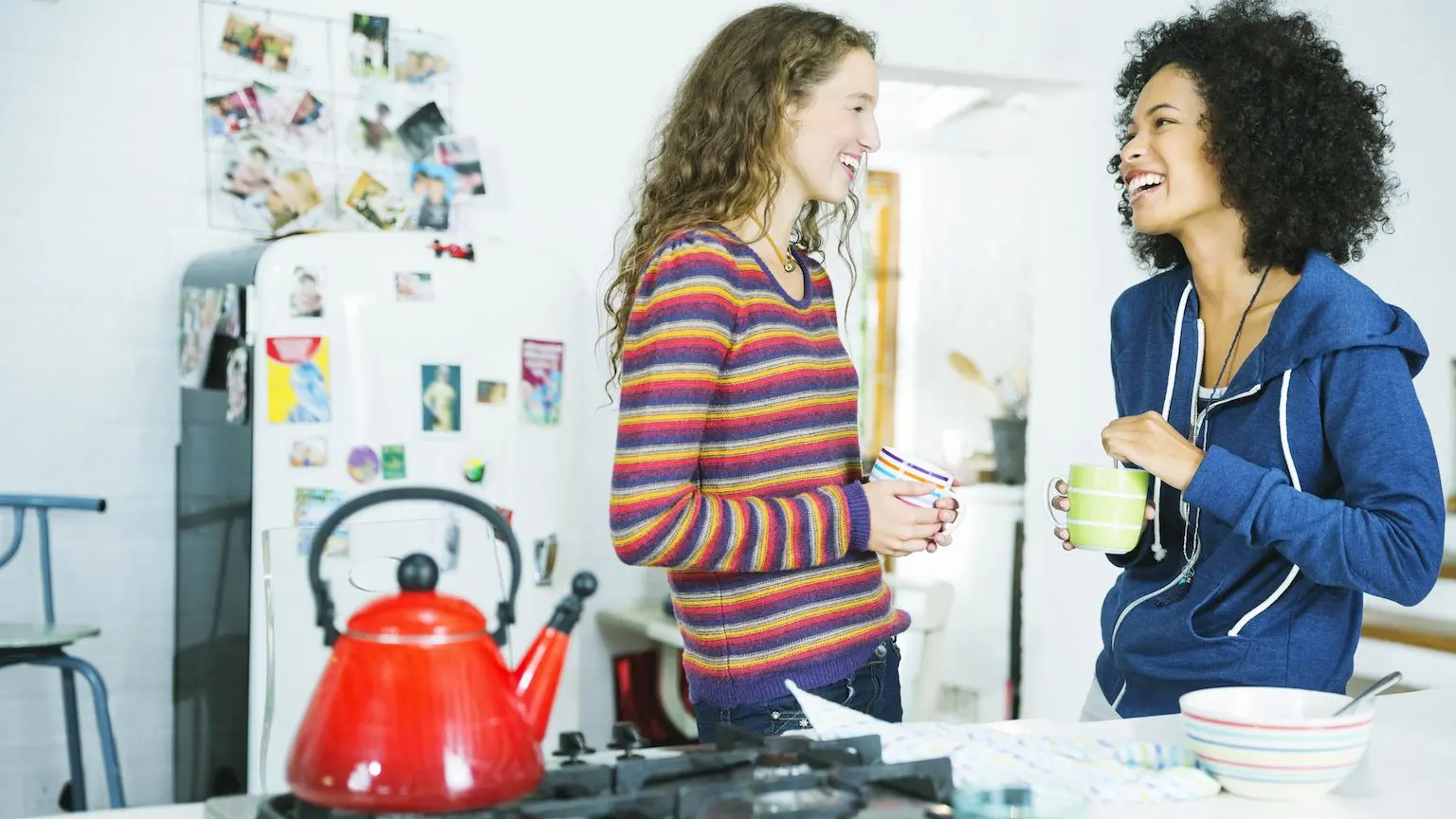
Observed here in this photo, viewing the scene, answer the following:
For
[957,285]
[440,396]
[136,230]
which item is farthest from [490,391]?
[957,285]

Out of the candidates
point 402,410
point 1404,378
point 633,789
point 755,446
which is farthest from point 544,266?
point 633,789

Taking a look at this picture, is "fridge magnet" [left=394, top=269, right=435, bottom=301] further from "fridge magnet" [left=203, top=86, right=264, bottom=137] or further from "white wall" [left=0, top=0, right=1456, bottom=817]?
"fridge magnet" [left=203, top=86, right=264, bottom=137]

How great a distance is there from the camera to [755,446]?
132 centimetres

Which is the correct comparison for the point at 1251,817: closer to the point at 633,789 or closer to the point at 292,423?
the point at 633,789

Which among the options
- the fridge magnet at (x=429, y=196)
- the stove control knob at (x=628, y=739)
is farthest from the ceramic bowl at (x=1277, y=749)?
the fridge magnet at (x=429, y=196)

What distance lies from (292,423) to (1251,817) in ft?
6.10

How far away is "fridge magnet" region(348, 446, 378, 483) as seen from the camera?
244 centimetres

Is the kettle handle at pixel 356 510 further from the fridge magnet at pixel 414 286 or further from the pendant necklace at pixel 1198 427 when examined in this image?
the fridge magnet at pixel 414 286

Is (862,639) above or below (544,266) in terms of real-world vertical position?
below

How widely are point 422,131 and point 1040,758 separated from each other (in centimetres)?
239

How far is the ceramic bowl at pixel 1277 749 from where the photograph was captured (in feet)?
3.35

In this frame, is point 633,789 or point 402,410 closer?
point 633,789

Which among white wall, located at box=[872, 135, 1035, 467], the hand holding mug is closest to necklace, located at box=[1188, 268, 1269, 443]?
the hand holding mug

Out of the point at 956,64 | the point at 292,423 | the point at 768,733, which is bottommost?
the point at 768,733
